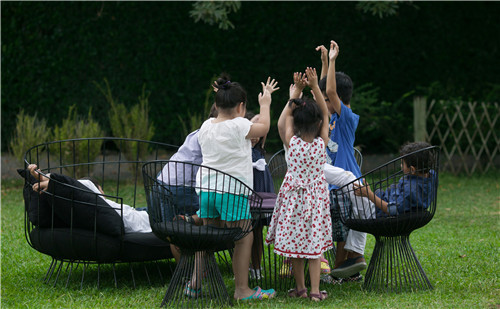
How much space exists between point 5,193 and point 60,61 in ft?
7.27

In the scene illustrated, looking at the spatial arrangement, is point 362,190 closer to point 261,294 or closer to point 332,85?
point 332,85

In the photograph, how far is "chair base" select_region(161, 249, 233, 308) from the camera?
342 cm

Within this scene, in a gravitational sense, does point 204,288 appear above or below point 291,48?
below

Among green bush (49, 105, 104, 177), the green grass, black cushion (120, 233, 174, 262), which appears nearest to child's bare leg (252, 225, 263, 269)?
the green grass

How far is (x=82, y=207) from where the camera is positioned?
3793 mm

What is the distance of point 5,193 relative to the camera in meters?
8.06

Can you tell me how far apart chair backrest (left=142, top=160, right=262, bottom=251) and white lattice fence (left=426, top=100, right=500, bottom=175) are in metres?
6.23

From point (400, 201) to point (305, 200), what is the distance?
0.57 m

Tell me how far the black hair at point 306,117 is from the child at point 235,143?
0.53ft

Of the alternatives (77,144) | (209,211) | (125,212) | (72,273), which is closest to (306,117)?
(209,211)

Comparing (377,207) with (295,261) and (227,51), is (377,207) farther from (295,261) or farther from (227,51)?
(227,51)

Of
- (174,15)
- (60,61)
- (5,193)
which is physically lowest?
(5,193)

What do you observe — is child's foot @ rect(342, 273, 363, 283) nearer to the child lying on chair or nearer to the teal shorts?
the child lying on chair

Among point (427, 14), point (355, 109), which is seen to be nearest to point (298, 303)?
point (355, 109)
